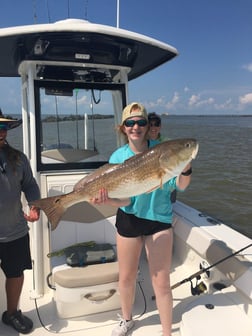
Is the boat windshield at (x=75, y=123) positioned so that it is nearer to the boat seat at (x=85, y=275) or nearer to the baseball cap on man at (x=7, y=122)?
the baseball cap on man at (x=7, y=122)

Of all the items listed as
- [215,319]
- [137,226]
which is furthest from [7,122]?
[215,319]

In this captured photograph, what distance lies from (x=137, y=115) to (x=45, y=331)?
2.22 metres

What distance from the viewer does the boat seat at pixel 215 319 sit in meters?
2.39

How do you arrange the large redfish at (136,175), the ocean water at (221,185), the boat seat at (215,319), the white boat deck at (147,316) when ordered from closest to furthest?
the large redfish at (136,175) < the boat seat at (215,319) < the white boat deck at (147,316) < the ocean water at (221,185)

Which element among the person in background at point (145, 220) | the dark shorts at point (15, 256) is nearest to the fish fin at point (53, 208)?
the person in background at point (145, 220)

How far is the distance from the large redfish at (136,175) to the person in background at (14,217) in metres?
0.28

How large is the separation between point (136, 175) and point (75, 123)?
6.58 ft

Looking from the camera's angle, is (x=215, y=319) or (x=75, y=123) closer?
(x=215, y=319)

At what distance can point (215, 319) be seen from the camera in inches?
99.2

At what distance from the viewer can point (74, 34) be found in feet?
10.2

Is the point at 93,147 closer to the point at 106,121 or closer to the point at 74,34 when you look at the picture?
the point at 106,121

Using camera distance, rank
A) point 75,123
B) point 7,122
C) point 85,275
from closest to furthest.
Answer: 1. point 7,122
2. point 85,275
3. point 75,123

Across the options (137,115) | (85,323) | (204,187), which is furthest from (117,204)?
(204,187)

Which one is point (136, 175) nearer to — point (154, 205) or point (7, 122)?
point (154, 205)
